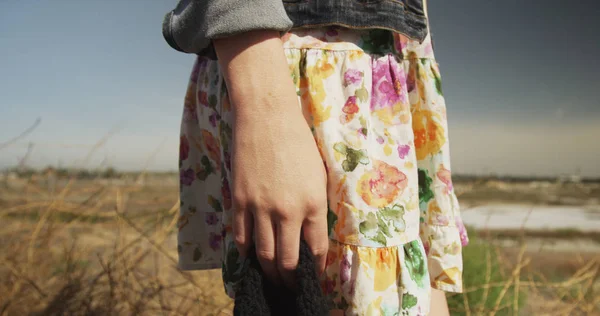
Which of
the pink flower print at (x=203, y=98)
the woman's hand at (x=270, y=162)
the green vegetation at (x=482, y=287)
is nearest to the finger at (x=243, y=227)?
the woman's hand at (x=270, y=162)

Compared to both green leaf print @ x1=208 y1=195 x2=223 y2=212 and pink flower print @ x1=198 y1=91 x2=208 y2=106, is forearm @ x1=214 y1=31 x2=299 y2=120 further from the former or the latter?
green leaf print @ x1=208 y1=195 x2=223 y2=212

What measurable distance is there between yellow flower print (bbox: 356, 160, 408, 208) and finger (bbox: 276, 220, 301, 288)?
10cm

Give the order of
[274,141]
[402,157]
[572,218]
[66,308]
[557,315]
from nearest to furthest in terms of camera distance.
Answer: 1. [274,141]
2. [402,157]
3. [66,308]
4. [557,315]
5. [572,218]

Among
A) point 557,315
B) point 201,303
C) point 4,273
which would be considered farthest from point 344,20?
point 557,315

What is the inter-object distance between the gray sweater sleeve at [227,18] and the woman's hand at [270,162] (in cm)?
1

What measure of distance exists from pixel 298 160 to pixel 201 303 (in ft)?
3.69

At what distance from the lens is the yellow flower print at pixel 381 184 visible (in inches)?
16.9

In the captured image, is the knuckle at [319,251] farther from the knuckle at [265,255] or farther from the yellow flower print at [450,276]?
the yellow flower print at [450,276]

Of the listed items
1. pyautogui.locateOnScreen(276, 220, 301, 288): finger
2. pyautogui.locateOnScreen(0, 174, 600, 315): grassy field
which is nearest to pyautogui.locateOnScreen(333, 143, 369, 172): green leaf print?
pyautogui.locateOnScreen(276, 220, 301, 288): finger

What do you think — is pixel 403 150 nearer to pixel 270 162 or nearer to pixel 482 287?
pixel 270 162

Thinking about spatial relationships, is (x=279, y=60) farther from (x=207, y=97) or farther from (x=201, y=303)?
(x=201, y=303)

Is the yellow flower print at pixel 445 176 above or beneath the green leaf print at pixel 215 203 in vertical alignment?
above

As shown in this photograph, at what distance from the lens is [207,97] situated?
53cm

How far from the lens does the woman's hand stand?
36cm
